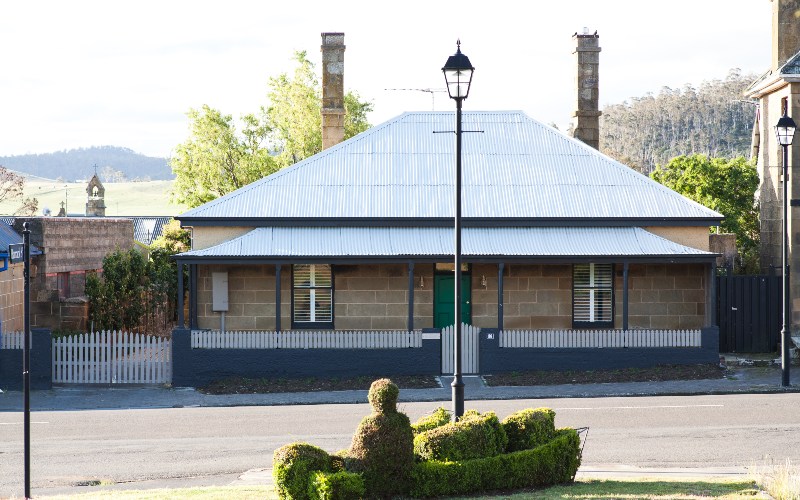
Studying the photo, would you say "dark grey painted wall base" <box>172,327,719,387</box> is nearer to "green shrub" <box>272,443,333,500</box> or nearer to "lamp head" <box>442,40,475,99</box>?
"lamp head" <box>442,40,475,99</box>

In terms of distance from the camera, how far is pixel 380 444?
10.5 metres

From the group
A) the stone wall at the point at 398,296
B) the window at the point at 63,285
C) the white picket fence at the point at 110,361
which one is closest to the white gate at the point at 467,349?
the stone wall at the point at 398,296

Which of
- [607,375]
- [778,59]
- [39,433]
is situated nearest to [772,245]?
[778,59]

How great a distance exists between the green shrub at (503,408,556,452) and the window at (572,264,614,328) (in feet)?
44.7

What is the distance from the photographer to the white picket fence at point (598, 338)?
75.3 feet

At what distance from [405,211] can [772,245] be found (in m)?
9.78

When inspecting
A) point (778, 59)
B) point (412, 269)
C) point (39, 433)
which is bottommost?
point (39, 433)

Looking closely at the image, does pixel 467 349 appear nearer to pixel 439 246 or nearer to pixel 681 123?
pixel 439 246

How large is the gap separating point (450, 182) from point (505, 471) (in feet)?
50.6

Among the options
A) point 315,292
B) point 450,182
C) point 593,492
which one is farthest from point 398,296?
point 593,492

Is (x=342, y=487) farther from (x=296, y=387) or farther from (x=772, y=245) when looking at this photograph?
(x=772, y=245)

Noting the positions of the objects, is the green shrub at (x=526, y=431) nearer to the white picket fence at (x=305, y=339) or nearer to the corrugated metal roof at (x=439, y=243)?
the white picket fence at (x=305, y=339)

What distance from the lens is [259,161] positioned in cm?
5178

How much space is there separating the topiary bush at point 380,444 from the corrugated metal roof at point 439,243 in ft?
42.1
